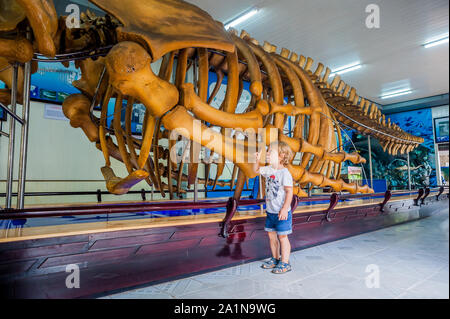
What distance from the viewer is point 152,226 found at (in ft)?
6.92

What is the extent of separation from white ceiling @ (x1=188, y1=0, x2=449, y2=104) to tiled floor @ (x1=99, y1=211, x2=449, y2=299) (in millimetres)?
3692

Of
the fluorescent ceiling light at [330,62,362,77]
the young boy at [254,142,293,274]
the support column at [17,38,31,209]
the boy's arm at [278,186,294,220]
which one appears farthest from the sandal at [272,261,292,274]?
the fluorescent ceiling light at [330,62,362,77]

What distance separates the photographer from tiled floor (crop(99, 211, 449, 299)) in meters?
2.06

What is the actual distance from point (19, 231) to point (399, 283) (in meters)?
2.70

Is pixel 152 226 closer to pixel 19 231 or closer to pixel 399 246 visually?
pixel 19 231

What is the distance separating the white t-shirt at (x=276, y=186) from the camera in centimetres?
250

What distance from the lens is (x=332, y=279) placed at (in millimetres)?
2381

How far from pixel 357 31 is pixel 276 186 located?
6.40 m

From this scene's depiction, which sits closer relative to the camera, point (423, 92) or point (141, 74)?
point (141, 74)

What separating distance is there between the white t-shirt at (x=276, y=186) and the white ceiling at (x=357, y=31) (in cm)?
437

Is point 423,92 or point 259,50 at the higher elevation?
point 423,92

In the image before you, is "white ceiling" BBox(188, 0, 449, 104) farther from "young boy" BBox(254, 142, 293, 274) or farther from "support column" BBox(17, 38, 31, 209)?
"support column" BBox(17, 38, 31, 209)

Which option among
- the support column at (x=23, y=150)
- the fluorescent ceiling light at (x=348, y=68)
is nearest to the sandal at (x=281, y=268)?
the support column at (x=23, y=150)
